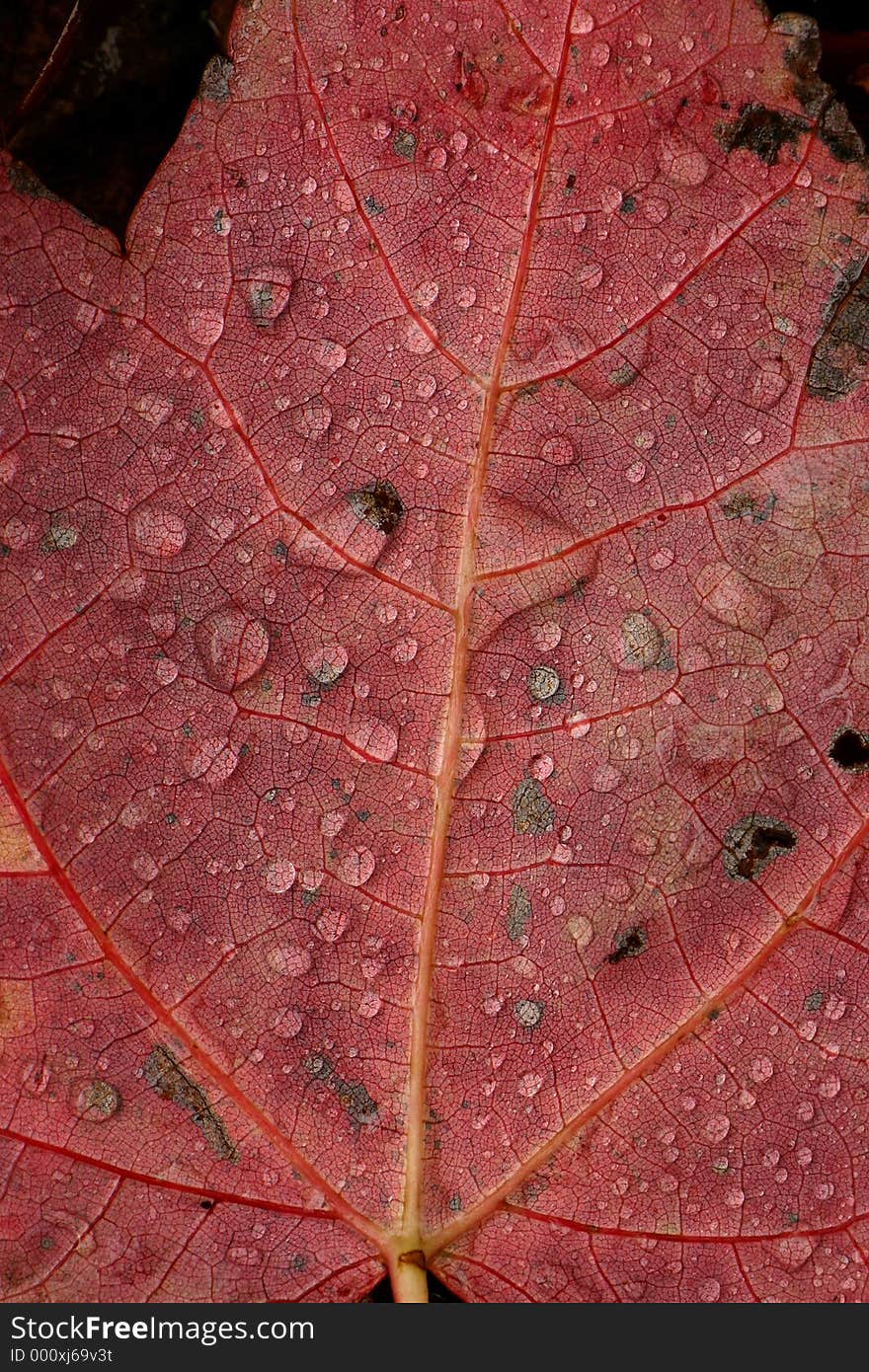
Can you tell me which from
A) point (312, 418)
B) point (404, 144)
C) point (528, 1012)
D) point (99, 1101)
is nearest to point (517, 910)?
point (528, 1012)

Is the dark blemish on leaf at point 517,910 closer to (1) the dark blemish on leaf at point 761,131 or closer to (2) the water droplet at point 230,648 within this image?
(2) the water droplet at point 230,648

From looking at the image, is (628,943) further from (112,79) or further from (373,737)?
(112,79)

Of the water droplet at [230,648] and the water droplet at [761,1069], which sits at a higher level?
the water droplet at [230,648]

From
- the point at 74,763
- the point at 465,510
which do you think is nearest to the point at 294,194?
the point at 465,510

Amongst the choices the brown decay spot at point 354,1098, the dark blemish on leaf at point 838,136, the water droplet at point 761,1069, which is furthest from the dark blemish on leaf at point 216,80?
the water droplet at point 761,1069

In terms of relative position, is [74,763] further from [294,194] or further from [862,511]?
[862,511]
